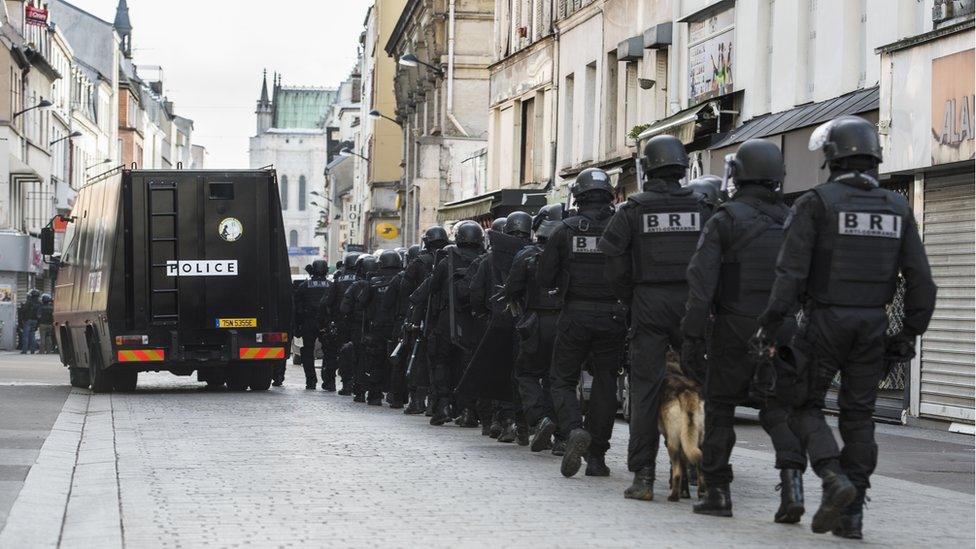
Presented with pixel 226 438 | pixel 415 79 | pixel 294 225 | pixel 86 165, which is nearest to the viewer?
pixel 226 438

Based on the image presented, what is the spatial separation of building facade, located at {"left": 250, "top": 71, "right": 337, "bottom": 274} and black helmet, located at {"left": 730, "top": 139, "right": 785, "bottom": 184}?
161 metres

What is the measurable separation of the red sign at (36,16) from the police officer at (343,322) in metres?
47.8

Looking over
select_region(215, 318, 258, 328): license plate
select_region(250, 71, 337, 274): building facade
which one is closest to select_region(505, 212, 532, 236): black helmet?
select_region(215, 318, 258, 328): license plate

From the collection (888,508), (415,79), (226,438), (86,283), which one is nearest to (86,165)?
(415,79)

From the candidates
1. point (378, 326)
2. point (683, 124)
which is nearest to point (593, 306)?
point (378, 326)

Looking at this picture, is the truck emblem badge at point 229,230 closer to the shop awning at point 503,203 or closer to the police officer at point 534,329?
the police officer at point 534,329

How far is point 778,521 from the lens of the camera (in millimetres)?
9062

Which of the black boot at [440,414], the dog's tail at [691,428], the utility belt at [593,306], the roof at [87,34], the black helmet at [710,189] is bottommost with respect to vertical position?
the black boot at [440,414]

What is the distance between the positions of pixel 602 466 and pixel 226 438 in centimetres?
435

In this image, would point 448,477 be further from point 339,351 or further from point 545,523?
point 339,351

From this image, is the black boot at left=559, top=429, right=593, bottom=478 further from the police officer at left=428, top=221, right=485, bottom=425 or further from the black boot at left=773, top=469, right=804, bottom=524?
the police officer at left=428, top=221, right=485, bottom=425

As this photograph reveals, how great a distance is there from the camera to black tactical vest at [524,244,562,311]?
12.8 m

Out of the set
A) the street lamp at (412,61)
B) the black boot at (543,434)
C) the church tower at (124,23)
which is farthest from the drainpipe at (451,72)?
the church tower at (124,23)

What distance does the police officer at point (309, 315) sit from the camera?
26.3m
